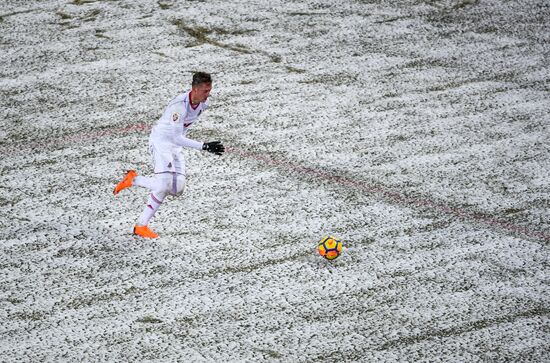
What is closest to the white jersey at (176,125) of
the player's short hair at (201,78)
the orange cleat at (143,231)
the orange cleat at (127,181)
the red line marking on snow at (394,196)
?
the player's short hair at (201,78)

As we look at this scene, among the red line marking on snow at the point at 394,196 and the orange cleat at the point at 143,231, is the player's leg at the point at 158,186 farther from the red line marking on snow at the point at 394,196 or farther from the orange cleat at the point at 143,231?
the red line marking on snow at the point at 394,196

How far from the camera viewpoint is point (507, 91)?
11.3 m

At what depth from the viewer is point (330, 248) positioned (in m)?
7.71

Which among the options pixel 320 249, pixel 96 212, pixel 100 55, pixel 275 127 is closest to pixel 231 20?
pixel 100 55

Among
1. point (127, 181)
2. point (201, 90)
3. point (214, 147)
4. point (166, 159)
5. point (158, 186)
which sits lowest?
point (127, 181)

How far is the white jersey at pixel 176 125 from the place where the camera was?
7.96 m

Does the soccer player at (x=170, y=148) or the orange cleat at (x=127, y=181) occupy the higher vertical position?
the soccer player at (x=170, y=148)

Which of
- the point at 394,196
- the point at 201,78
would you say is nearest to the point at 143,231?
the point at 201,78

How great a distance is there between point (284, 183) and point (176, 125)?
170cm

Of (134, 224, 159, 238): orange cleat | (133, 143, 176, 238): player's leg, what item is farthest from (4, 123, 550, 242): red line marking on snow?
(134, 224, 159, 238): orange cleat

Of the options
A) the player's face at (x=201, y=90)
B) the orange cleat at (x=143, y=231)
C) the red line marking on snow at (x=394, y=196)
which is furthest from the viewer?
the red line marking on snow at (x=394, y=196)

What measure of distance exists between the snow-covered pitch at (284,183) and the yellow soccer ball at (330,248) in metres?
0.08

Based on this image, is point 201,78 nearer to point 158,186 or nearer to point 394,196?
point 158,186

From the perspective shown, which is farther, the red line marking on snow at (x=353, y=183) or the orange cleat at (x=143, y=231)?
the red line marking on snow at (x=353, y=183)
